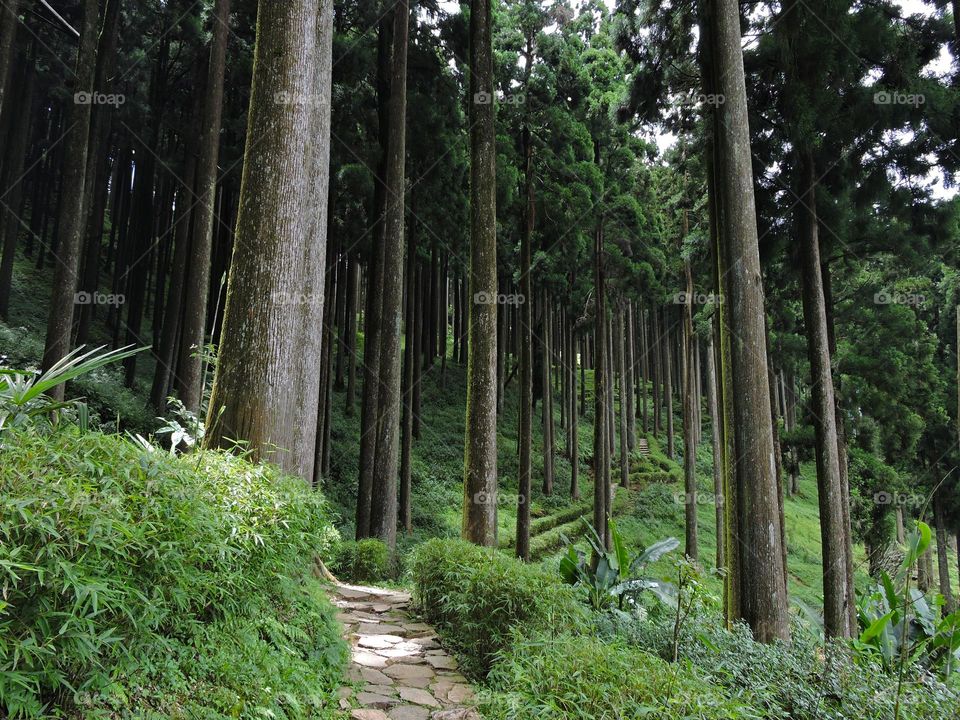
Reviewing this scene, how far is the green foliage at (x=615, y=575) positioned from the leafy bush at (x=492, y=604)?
1.34 meters

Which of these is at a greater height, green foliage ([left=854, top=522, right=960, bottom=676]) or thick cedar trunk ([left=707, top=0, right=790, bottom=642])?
thick cedar trunk ([left=707, top=0, right=790, bottom=642])

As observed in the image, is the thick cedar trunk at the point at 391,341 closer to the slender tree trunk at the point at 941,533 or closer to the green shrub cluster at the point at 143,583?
the green shrub cluster at the point at 143,583

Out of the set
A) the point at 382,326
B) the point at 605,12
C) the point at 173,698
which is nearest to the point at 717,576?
the point at 382,326

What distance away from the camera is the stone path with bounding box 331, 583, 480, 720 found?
367 cm

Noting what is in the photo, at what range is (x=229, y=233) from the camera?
1562 cm

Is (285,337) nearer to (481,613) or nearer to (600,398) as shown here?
(481,613)

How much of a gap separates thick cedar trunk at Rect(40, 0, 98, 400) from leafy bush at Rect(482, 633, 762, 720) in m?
8.86

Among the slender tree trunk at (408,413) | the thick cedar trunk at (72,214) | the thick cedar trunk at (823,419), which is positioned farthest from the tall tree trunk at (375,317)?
the thick cedar trunk at (823,419)

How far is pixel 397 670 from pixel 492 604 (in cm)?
83

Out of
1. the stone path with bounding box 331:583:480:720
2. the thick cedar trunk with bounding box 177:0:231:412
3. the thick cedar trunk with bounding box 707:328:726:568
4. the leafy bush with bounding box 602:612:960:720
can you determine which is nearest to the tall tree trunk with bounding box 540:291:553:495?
the thick cedar trunk with bounding box 707:328:726:568

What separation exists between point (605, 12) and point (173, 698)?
18808mm

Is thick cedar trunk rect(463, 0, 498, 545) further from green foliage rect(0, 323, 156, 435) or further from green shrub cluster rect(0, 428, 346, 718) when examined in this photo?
green foliage rect(0, 323, 156, 435)

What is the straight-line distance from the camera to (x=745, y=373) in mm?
6301

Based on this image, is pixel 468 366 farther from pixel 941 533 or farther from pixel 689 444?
pixel 941 533
